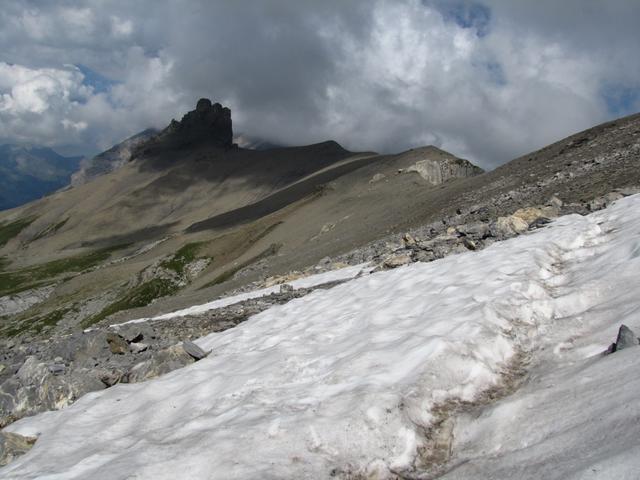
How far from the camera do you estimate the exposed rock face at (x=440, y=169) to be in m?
96.2

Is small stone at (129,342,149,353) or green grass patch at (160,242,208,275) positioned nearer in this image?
small stone at (129,342,149,353)

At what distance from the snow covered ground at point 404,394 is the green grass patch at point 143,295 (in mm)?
81764

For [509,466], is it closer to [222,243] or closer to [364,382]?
[364,382]

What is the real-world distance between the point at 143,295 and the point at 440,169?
203 ft

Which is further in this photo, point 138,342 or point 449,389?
point 138,342

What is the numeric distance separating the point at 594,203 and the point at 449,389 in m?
15.5

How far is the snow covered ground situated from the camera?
706 cm

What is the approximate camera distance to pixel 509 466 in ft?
21.5

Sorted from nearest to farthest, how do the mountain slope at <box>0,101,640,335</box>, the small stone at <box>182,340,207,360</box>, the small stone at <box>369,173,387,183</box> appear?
the small stone at <box>182,340,207,360</box> → the mountain slope at <box>0,101,640,335</box> → the small stone at <box>369,173,387,183</box>

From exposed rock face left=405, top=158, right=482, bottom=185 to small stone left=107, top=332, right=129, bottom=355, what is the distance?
82705 mm

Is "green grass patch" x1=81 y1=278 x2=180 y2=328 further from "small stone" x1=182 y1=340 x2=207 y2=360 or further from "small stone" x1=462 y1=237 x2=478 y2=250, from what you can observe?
"small stone" x1=182 y1=340 x2=207 y2=360

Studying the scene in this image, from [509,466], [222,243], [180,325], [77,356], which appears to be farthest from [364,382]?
[222,243]

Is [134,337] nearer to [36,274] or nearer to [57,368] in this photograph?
[57,368]

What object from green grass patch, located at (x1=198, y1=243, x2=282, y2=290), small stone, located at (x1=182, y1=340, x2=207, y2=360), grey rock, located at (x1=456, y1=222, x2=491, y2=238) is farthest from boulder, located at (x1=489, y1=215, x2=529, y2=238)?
green grass patch, located at (x1=198, y1=243, x2=282, y2=290)
